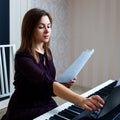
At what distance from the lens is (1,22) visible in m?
2.90

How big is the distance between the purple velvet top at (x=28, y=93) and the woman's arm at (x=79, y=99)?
0.14 metres

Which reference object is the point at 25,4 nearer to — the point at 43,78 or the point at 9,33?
the point at 9,33

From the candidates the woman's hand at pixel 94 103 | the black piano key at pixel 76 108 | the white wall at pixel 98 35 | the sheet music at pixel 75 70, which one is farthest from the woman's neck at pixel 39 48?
the white wall at pixel 98 35

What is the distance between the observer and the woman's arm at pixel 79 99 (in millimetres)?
874

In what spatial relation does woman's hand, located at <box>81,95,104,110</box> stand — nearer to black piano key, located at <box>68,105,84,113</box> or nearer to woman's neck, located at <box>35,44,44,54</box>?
black piano key, located at <box>68,105,84,113</box>

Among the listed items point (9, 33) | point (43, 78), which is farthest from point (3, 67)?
point (43, 78)

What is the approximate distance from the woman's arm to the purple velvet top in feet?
0.47

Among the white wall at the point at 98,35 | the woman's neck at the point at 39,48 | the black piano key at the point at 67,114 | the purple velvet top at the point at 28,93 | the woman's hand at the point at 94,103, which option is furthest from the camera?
the white wall at the point at 98,35

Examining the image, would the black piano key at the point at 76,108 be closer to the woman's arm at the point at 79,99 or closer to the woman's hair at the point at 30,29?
the woman's arm at the point at 79,99

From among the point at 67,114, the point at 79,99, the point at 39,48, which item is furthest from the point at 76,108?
the point at 39,48

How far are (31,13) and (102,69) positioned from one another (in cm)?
257

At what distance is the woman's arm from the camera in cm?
87

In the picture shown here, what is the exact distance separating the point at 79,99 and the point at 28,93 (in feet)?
1.34

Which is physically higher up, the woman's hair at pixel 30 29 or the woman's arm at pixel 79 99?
the woman's hair at pixel 30 29
